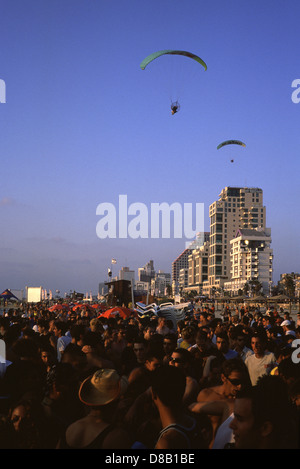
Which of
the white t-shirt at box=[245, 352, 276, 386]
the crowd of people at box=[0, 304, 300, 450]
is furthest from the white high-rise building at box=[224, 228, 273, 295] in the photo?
the crowd of people at box=[0, 304, 300, 450]

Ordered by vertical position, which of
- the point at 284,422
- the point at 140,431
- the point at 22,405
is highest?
the point at 284,422

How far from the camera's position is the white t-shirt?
7508 mm

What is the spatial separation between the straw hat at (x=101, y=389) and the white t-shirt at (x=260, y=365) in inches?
180

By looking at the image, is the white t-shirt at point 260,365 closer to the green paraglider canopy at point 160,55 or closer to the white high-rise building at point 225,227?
the green paraglider canopy at point 160,55

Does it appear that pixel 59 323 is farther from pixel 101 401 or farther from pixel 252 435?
pixel 252 435

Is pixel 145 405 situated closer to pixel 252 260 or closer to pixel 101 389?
pixel 101 389

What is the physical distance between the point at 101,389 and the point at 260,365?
4.77m

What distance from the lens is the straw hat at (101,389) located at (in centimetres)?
354

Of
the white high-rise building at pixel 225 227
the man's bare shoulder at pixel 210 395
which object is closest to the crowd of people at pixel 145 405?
the man's bare shoulder at pixel 210 395

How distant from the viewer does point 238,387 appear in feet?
15.6

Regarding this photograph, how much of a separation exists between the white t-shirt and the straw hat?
4.56 meters
